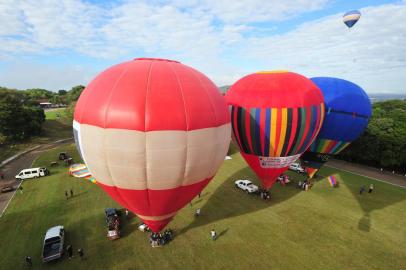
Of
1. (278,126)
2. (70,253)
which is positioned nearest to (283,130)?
(278,126)

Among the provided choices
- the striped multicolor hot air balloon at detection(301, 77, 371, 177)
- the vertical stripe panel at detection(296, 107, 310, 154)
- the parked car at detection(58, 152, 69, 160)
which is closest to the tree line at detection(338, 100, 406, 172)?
the striped multicolor hot air balloon at detection(301, 77, 371, 177)

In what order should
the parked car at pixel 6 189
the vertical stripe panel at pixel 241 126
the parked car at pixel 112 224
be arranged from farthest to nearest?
the parked car at pixel 6 189 < the vertical stripe panel at pixel 241 126 < the parked car at pixel 112 224

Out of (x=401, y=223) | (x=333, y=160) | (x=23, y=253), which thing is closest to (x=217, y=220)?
(x=23, y=253)

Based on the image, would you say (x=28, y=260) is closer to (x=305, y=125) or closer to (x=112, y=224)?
(x=112, y=224)

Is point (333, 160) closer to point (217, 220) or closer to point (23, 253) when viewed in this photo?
point (217, 220)

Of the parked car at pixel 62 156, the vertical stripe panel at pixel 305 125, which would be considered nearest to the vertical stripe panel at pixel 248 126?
the vertical stripe panel at pixel 305 125

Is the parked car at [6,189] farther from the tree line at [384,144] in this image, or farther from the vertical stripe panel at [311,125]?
the tree line at [384,144]
